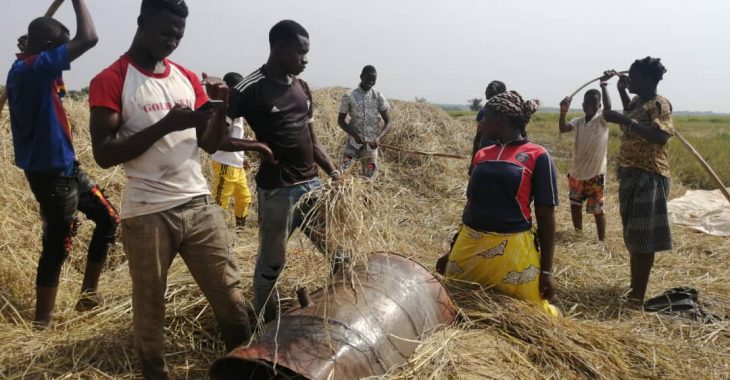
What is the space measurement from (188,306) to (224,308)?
0.72 metres

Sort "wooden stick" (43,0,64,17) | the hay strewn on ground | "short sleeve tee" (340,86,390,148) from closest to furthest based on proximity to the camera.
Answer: the hay strewn on ground → "wooden stick" (43,0,64,17) → "short sleeve tee" (340,86,390,148)

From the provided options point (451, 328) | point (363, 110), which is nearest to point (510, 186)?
point (451, 328)

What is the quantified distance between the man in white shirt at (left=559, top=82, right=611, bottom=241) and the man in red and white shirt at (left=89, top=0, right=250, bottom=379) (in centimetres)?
437

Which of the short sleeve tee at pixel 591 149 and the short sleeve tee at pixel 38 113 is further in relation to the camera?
the short sleeve tee at pixel 591 149

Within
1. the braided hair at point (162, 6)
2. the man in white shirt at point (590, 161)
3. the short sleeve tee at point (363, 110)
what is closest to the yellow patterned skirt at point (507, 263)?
the braided hair at point (162, 6)

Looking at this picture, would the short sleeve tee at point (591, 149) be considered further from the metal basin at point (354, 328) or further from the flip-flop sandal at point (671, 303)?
the metal basin at point (354, 328)

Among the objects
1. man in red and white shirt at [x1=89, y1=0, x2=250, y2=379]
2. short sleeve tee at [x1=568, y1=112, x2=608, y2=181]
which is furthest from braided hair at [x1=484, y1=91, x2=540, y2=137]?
short sleeve tee at [x1=568, y1=112, x2=608, y2=181]

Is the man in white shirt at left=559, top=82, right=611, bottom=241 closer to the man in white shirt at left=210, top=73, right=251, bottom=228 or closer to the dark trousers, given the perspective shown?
the man in white shirt at left=210, top=73, right=251, bottom=228

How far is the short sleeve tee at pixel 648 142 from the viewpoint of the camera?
3.70m

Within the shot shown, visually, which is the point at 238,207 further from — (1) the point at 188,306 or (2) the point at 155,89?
(2) the point at 155,89

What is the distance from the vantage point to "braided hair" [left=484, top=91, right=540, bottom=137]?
2.86 m

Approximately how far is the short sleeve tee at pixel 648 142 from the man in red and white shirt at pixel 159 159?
3.11 metres

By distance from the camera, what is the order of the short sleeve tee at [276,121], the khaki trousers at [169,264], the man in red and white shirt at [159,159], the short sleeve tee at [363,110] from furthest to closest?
1. the short sleeve tee at [363,110]
2. the short sleeve tee at [276,121]
3. the khaki trousers at [169,264]
4. the man in red and white shirt at [159,159]

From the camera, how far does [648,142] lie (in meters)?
3.78
